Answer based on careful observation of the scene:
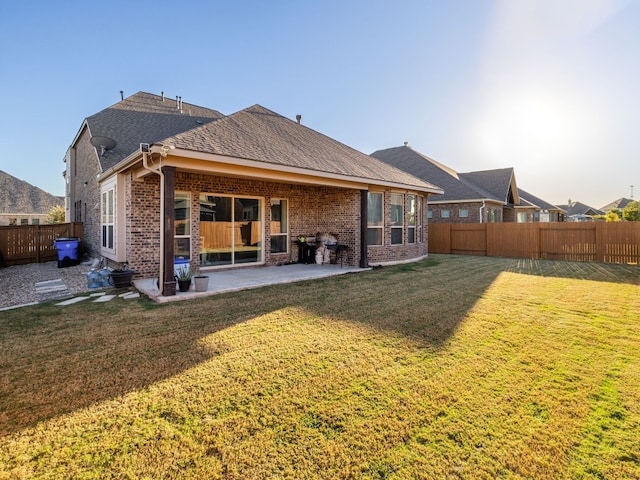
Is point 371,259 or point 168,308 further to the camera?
point 371,259

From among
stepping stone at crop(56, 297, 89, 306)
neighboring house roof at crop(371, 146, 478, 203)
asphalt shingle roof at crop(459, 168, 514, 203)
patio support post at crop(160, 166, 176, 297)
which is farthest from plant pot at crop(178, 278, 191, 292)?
asphalt shingle roof at crop(459, 168, 514, 203)

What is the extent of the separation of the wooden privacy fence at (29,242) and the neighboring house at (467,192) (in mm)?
19114

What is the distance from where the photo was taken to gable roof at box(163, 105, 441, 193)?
7.37 meters

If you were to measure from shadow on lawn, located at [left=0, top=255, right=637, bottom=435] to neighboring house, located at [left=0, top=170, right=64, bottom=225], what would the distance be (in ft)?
113

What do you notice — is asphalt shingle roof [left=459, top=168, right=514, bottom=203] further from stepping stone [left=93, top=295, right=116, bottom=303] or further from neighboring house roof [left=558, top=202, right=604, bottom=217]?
neighboring house roof [left=558, top=202, right=604, bottom=217]

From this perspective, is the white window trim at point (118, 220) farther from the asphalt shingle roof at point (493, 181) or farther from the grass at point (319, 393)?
the asphalt shingle roof at point (493, 181)

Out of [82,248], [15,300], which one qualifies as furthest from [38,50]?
[15,300]

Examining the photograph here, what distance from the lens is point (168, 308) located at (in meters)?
5.71

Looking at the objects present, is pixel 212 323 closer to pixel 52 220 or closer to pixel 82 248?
pixel 82 248

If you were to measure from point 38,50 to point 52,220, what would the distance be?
2175cm

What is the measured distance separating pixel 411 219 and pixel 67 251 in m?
12.3

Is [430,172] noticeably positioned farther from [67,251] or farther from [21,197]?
[21,197]

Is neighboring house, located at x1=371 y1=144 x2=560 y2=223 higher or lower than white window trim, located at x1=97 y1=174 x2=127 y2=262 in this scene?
higher

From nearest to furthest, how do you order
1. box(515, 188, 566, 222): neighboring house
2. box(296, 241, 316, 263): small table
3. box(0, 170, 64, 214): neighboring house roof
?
box(296, 241, 316, 263): small table → box(515, 188, 566, 222): neighboring house → box(0, 170, 64, 214): neighboring house roof
